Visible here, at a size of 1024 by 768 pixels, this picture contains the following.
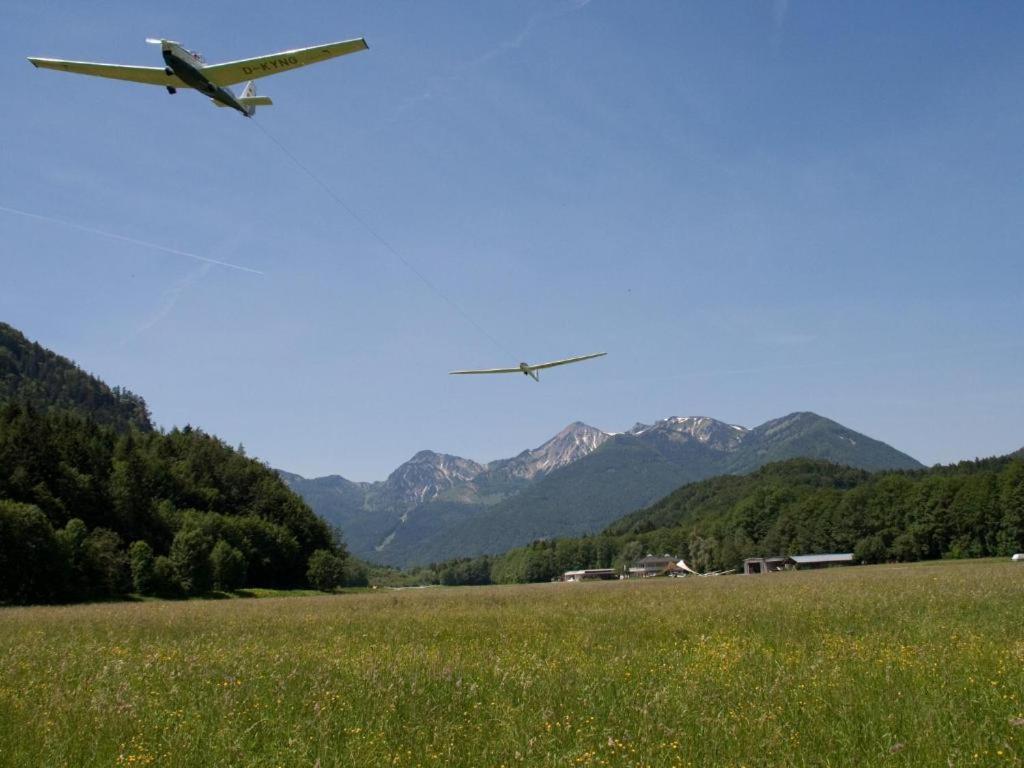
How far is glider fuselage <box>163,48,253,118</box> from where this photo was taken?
1512 centimetres

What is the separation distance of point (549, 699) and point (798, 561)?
13849 cm

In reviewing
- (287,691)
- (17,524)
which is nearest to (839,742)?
(287,691)

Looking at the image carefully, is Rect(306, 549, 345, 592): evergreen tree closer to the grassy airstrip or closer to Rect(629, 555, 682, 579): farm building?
the grassy airstrip

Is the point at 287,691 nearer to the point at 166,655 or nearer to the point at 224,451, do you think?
the point at 166,655

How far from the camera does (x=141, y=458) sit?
8731 cm

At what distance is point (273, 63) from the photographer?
50.2ft

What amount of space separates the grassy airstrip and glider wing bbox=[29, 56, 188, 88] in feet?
37.2

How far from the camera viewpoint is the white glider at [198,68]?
1492 centimetres

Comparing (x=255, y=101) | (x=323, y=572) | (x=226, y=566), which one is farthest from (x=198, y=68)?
(x=323, y=572)

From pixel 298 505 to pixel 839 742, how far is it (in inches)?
4475

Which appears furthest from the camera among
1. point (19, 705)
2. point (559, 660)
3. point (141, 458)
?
point (141, 458)

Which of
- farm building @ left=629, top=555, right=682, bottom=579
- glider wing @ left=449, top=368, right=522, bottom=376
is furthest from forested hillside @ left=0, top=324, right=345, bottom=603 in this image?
farm building @ left=629, top=555, right=682, bottom=579

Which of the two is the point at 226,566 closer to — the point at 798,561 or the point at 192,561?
the point at 192,561

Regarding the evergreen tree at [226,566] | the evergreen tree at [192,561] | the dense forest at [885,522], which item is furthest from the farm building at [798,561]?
the evergreen tree at [192,561]
